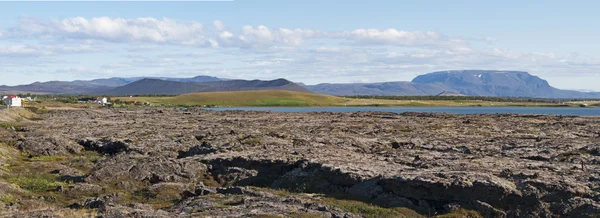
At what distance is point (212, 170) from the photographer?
1773 inches

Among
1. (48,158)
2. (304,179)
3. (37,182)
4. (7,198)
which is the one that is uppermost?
(304,179)

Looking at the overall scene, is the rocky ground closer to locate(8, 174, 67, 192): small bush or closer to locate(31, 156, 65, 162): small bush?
locate(8, 174, 67, 192): small bush

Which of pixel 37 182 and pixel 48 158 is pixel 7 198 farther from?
pixel 48 158

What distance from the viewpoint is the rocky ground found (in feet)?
98.5

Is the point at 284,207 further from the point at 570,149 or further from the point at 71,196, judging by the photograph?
the point at 570,149

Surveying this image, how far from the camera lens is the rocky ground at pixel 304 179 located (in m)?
30.0

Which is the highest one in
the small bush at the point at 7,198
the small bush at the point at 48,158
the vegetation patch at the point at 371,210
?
the vegetation patch at the point at 371,210

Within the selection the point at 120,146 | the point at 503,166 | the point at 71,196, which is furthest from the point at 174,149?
the point at 503,166

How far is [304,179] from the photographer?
38812 mm

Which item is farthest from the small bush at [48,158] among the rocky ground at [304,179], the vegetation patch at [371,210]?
the vegetation patch at [371,210]

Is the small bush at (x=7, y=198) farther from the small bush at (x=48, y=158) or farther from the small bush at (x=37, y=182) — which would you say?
the small bush at (x=48, y=158)

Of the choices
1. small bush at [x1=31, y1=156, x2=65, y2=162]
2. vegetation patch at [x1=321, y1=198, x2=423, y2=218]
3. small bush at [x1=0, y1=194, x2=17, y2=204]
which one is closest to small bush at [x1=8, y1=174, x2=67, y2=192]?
small bush at [x1=0, y1=194, x2=17, y2=204]

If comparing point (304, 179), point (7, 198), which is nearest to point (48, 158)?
point (7, 198)

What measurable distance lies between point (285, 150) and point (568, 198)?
26.1 meters
